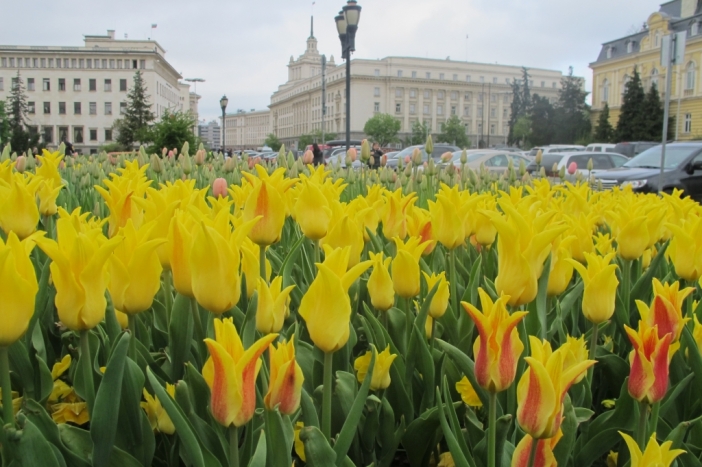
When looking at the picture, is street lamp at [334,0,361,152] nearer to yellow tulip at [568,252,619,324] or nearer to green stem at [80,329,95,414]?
yellow tulip at [568,252,619,324]

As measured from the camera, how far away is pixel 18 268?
0.79m

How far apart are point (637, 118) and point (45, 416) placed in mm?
54966

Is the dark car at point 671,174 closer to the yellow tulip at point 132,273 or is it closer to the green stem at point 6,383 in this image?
the yellow tulip at point 132,273

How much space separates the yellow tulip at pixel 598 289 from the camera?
1102 mm

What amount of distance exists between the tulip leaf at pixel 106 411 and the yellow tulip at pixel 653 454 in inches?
24.9

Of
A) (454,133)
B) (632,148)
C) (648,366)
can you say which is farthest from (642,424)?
(454,133)

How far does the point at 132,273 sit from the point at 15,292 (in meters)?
0.20

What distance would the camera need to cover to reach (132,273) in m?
0.94

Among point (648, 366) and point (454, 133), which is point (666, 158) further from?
point (454, 133)

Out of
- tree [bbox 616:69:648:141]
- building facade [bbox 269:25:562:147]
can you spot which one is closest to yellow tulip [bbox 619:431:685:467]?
tree [bbox 616:69:648:141]

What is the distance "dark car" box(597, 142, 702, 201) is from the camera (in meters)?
12.3

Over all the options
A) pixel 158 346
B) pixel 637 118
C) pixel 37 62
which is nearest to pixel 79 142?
pixel 37 62

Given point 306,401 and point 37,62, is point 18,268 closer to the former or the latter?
point 306,401

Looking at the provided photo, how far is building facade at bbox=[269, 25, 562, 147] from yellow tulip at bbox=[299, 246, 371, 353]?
86752mm
